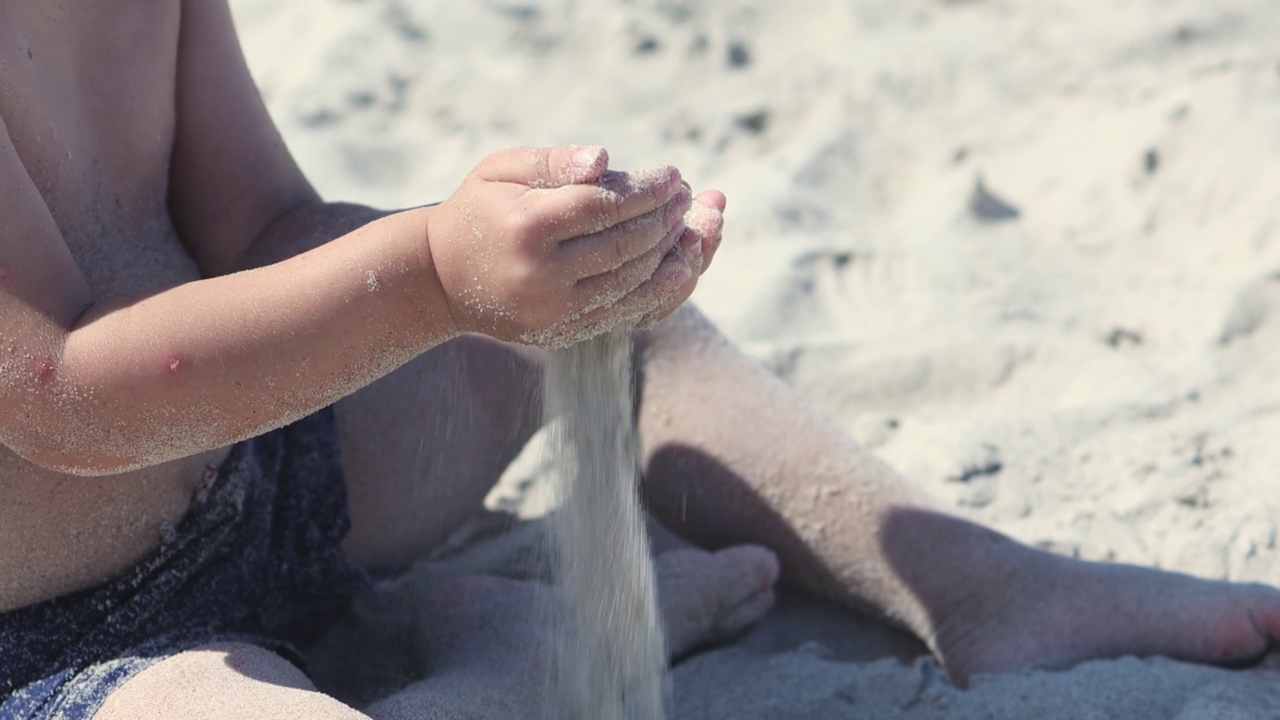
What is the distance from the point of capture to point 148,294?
1298 millimetres

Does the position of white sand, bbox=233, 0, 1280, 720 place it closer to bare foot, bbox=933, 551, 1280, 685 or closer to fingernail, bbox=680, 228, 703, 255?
bare foot, bbox=933, 551, 1280, 685

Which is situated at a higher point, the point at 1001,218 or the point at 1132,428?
the point at 1001,218

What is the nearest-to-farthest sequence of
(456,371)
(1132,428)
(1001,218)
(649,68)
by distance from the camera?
(456,371), (1132,428), (1001,218), (649,68)

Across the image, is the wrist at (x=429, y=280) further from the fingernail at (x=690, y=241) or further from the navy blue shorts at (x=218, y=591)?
the navy blue shorts at (x=218, y=591)

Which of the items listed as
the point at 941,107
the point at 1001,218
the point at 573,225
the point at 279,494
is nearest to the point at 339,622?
the point at 279,494

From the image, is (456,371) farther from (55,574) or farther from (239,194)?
(55,574)

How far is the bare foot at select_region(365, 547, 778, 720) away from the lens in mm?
1451

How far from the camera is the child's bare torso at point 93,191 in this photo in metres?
1.40

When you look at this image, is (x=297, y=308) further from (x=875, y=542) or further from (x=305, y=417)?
(x=875, y=542)

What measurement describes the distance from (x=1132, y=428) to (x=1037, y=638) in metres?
0.51

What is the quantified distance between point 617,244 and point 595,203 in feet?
0.15

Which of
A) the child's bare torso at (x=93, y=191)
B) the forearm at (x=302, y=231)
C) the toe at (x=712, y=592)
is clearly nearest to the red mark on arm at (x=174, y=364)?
the child's bare torso at (x=93, y=191)

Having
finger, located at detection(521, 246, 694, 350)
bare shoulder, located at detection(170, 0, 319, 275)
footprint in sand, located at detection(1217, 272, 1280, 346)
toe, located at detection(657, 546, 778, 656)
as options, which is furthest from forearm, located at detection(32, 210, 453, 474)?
footprint in sand, located at detection(1217, 272, 1280, 346)

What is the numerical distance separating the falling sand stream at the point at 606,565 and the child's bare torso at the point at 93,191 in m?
0.42
